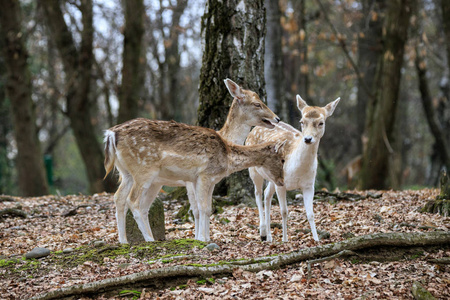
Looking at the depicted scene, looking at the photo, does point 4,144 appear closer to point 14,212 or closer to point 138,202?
point 14,212

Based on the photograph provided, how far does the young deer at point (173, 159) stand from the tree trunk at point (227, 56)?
84.9 inches

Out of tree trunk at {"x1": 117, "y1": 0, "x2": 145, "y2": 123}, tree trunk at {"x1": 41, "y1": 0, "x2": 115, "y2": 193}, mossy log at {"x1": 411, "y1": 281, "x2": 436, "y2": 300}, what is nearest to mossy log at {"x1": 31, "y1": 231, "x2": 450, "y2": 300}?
mossy log at {"x1": 411, "y1": 281, "x2": 436, "y2": 300}

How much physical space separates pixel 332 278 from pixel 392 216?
278cm

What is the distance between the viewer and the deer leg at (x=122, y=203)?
6.86m

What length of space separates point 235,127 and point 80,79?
382 inches

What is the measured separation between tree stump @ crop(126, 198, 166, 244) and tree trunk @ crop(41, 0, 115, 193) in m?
9.14

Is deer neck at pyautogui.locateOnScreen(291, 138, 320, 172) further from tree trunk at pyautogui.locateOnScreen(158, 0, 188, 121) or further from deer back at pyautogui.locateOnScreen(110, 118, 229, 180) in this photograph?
tree trunk at pyautogui.locateOnScreen(158, 0, 188, 121)

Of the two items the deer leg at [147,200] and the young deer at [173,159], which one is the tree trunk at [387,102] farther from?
the deer leg at [147,200]

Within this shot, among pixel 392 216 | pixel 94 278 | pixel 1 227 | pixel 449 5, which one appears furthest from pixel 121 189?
pixel 449 5

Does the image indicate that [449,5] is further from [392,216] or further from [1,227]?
[1,227]

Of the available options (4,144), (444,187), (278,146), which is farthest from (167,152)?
(4,144)

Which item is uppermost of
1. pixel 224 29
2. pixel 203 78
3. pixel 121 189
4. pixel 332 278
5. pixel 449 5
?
pixel 449 5

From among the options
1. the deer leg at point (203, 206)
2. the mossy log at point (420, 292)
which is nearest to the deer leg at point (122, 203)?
the deer leg at point (203, 206)

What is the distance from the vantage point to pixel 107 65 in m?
25.8
